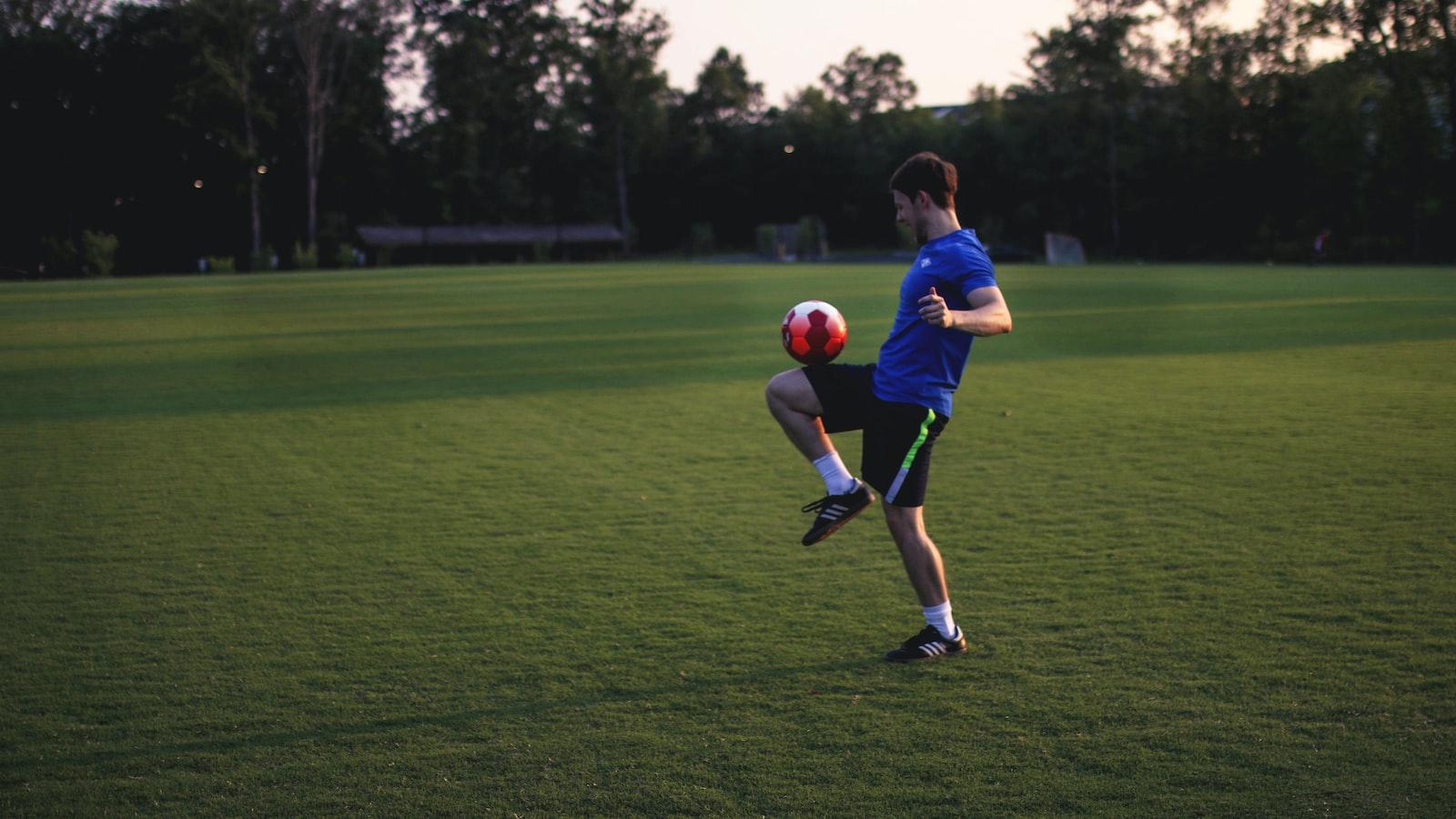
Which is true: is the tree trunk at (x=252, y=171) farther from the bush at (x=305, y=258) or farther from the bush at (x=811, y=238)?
the bush at (x=811, y=238)

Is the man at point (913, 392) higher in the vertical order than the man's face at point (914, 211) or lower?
lower

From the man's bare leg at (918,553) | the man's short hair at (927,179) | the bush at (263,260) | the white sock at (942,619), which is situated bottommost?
the white sock at (942,619)

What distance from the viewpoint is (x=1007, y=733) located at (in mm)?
4418

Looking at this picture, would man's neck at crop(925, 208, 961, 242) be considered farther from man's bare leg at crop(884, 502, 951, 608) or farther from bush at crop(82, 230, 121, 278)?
bush at crop(82, 230, 121, 278)

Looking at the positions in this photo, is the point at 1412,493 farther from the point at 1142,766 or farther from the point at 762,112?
the point at 762,112

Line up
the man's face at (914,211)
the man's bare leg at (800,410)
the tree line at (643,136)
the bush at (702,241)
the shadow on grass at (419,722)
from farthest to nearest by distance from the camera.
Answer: the bush at (702,241) → the tree line at (643,136) → the man's bare leg at (800,410) → the man's face at (914,211) → the shadow on grass at (419,722)

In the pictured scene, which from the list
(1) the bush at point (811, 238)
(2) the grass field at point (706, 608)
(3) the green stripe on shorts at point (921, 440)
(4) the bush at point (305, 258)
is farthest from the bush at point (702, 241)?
(3) the green stripe on shorts at point (921, 440)

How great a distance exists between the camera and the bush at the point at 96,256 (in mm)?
64812

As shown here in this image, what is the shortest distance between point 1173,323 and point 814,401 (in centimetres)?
1864

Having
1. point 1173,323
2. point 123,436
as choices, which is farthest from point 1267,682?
point 1173,323

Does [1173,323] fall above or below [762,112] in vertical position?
below

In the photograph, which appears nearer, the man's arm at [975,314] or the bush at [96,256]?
the man's arm at [975,314]

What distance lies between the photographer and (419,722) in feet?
15.2

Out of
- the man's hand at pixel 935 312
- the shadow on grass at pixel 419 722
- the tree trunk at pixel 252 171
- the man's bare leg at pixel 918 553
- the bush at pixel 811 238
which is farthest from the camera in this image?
the bush at pixel 811 238
